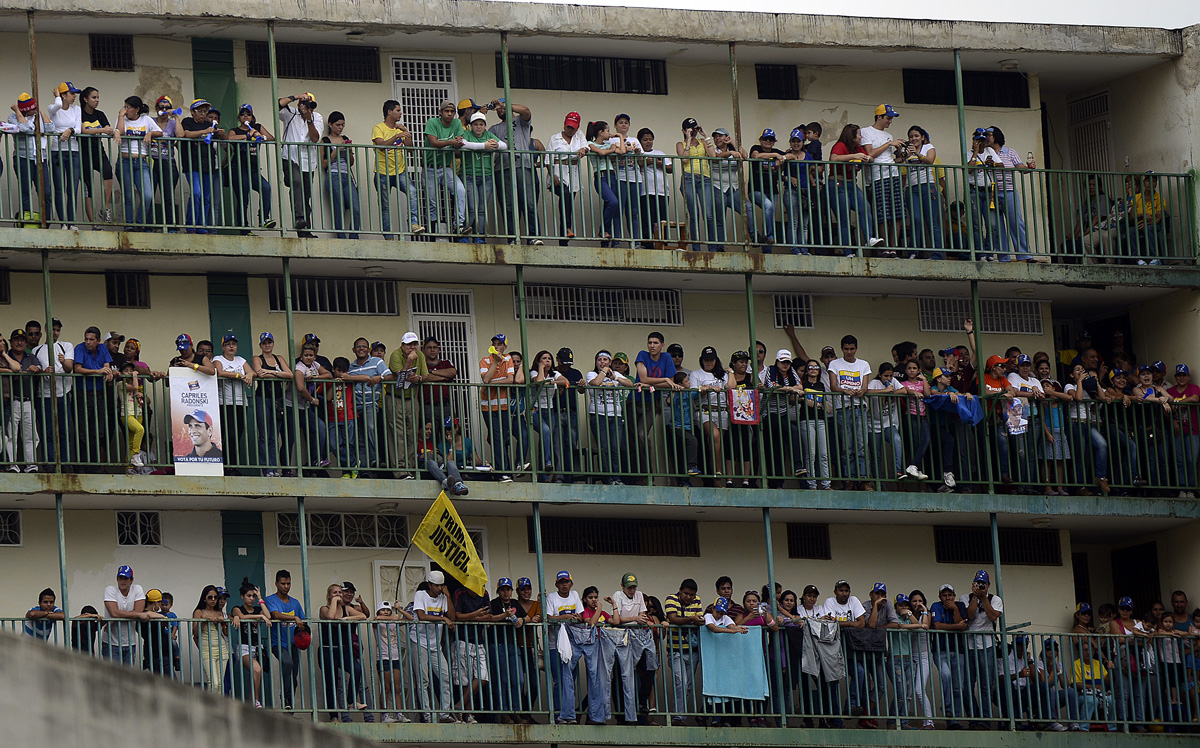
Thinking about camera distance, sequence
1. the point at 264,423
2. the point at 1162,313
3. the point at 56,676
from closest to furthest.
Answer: the point at 56,676 → the point at 264,423 → the point at 1162,313

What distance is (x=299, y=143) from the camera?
22.8 m

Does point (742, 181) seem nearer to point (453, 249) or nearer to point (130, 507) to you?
point (453, 249)

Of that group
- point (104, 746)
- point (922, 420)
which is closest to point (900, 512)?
point (922, 420)

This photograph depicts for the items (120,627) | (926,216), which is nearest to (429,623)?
(120,627)

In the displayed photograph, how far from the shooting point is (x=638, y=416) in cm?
2345

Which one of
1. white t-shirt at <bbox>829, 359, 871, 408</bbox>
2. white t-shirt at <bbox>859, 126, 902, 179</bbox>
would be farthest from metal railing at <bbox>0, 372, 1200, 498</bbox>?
white t-shirt at <bbox>859, 126, 902, 179</bbox>

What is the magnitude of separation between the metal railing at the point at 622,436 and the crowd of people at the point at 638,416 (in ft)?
0.08

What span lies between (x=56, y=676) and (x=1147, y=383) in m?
16.0

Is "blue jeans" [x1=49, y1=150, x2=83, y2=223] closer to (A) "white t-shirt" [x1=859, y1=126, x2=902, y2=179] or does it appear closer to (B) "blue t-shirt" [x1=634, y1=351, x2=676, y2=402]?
(B) "blue t-shirt" [x1=634, y1=351, x2=676, y2=402]

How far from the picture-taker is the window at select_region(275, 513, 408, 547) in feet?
75.7

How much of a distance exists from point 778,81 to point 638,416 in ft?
16.7

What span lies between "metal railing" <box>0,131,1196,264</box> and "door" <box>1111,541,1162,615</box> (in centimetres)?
346

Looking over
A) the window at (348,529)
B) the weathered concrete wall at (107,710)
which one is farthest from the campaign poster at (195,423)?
the weathered concrete wall at (107,710)

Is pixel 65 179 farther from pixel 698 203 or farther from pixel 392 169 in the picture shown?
pixel 698 203
